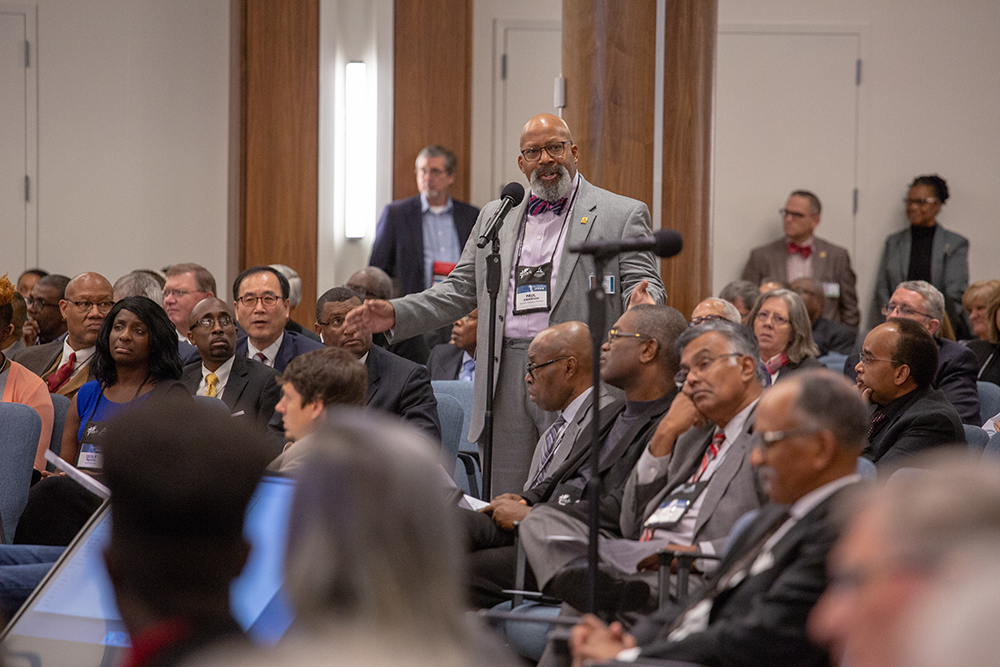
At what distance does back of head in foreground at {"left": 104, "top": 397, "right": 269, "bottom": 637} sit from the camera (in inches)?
48.4

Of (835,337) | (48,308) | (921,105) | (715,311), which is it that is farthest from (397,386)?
(921,105)

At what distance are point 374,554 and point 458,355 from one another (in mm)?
4624

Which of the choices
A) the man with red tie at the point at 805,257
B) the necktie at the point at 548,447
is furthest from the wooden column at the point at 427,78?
the necktie at the point at 548,447

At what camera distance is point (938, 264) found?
7.94m

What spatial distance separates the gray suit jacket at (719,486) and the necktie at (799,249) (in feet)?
17.3

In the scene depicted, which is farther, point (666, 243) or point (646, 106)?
point (646, 106)

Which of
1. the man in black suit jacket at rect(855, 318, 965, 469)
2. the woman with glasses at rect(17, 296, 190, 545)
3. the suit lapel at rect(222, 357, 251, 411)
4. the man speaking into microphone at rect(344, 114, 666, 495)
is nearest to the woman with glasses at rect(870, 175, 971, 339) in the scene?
the man in black suit jacket at rect(855, 318, 965, 469)

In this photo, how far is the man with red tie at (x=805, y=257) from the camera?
777cm

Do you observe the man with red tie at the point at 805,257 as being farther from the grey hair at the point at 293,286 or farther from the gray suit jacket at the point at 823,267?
the grey hair at the point at 293,286

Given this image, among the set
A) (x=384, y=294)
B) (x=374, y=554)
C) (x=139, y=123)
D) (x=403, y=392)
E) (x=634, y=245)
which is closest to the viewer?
(x=374, y=554)

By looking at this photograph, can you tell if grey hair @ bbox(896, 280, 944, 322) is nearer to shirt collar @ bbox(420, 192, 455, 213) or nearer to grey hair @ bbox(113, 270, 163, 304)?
shirt collar @ bbox(420, 192, 455, 213)

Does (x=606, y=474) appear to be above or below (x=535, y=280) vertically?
below

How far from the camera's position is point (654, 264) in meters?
3.95

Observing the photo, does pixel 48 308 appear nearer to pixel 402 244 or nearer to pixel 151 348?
pixel 151 348
